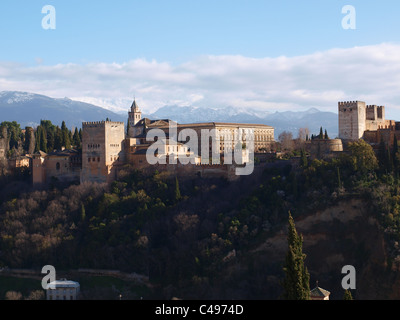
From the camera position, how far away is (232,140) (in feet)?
213

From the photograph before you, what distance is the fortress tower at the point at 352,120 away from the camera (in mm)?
52562

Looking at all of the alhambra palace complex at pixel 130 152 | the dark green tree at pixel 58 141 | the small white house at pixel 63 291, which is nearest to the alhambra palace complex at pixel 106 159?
the alhambra palace complex at pixel 130 152

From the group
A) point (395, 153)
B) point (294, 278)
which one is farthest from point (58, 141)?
point (294, 278)

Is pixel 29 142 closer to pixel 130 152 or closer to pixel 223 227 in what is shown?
pixel 130 152

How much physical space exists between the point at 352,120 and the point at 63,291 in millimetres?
27625

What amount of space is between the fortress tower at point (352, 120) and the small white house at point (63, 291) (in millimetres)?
25762

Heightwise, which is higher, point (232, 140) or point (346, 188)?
point (232, 140)

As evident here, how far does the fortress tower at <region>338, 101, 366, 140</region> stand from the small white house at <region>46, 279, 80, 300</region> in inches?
1014

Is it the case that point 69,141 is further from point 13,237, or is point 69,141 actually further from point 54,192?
point 13,237

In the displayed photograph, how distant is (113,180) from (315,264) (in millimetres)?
19516

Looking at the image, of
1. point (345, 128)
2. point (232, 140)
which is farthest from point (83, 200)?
point (345, 128)

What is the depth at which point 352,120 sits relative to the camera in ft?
174

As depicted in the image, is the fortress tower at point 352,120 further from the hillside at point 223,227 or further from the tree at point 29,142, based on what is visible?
the tree at point 29,142
